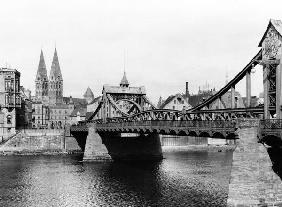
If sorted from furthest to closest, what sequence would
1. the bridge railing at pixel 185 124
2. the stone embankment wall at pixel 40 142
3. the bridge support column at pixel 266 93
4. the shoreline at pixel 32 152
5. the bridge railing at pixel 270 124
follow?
the stone embankment wall at pixel 40 142
the shoreline at pixel 32 152
the bridge railing at pixel 185 124
the bridge support column at pixel 266 93
the bridge railing at pixel 270 124

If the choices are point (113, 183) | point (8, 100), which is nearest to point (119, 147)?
point (113, 183)

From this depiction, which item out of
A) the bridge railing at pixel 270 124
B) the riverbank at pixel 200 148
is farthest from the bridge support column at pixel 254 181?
the riverbank at pixel 200 148

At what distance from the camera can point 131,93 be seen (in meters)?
99.2

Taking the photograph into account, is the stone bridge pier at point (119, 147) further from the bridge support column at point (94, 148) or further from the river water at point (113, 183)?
the river water at point (113, 183)

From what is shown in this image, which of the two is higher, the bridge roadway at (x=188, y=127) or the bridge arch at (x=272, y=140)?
Answer: the bridge roadway at (x=188, y=127)

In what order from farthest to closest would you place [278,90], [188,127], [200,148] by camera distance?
1. [200,148]
2. [188,127]
3. [278,90]

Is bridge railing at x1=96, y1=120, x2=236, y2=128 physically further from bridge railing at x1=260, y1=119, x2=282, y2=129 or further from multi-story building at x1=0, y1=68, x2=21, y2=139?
multi-story building at x1=0, y1=68, x2=21, y2=139

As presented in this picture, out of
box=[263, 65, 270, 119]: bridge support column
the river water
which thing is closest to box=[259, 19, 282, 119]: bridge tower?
box=[263, 65, 270, 119]: bridge support column

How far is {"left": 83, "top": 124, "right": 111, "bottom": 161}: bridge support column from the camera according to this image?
94188mm

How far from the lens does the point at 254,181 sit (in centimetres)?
3853

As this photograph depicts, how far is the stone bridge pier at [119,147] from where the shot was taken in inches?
3733

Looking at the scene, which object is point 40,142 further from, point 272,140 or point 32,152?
point 272,140

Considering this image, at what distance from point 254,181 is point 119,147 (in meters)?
62.6

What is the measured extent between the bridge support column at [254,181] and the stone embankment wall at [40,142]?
81.7 meters
